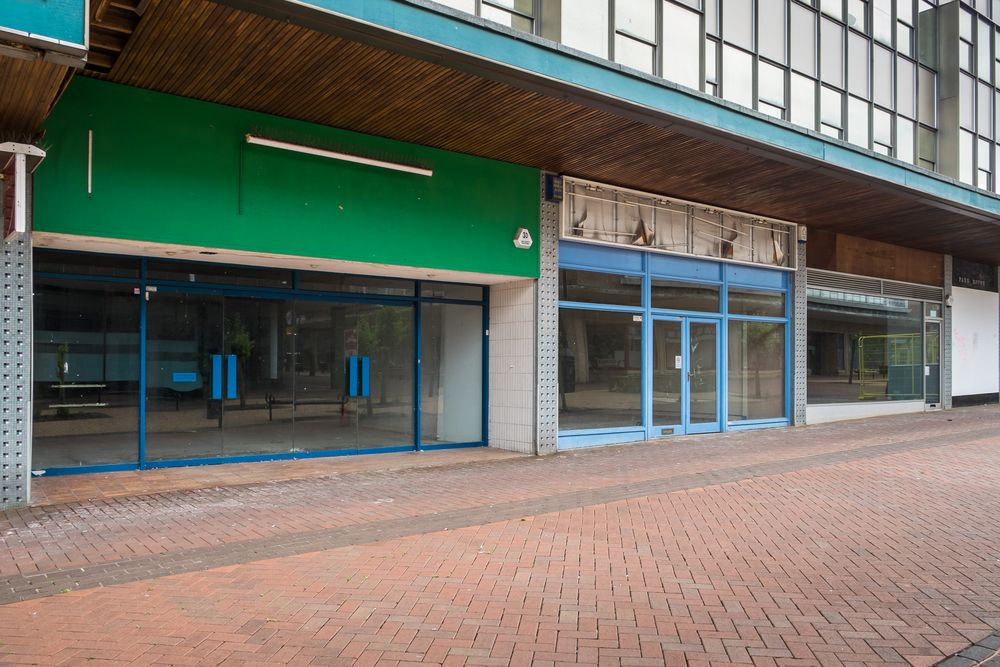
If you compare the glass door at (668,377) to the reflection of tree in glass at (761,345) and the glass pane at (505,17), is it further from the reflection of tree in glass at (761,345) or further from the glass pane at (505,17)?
the glass pane at (505,17)

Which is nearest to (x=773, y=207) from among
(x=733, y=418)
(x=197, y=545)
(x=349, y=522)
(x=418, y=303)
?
(x=733, y=418)

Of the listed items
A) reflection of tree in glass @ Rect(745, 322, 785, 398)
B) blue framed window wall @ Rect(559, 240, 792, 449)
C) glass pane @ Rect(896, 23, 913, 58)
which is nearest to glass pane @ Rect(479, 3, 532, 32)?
blue framed window wall @ Rect(559, 240, 792, 449)

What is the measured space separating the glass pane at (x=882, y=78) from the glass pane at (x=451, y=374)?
10.4m

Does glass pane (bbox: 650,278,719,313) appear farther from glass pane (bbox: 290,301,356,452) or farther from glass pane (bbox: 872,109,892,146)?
glass pane (bbox: 290,301,356,452)

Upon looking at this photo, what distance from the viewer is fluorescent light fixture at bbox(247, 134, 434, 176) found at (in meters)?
8.48

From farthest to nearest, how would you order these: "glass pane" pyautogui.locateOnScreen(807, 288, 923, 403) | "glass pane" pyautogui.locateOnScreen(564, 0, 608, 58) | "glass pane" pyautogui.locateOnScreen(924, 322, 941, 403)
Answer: "glass pane" pyautogui.locateOnScreen(924, 322, 941, 403), "glass pane" pyautogui.locateOnScreen(807, 288, 923, 403), "glass pane" pyautogui.locateOnScreen(564, 0, 608, 58)

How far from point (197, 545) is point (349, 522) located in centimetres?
134

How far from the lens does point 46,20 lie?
16.8 feet

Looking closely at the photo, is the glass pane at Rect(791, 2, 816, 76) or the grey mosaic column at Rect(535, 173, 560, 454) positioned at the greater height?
the glass pane at Rect(791, 2, 816, 76)

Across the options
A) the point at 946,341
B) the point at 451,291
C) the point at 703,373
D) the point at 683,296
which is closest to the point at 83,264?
the point at 451,291

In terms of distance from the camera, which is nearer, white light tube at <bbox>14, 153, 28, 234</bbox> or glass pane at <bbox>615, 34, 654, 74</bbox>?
white light tube at <bbox>14, 153, 28, 234</bbox>

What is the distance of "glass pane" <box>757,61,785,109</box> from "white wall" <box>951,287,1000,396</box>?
1058cm

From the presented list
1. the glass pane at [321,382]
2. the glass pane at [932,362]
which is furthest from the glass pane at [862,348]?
the glass pane at [321,382]

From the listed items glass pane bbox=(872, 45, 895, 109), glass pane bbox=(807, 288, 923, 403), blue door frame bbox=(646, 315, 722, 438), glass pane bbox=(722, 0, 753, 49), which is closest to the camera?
glass pane bbox=(722, 0, 753, 49)
